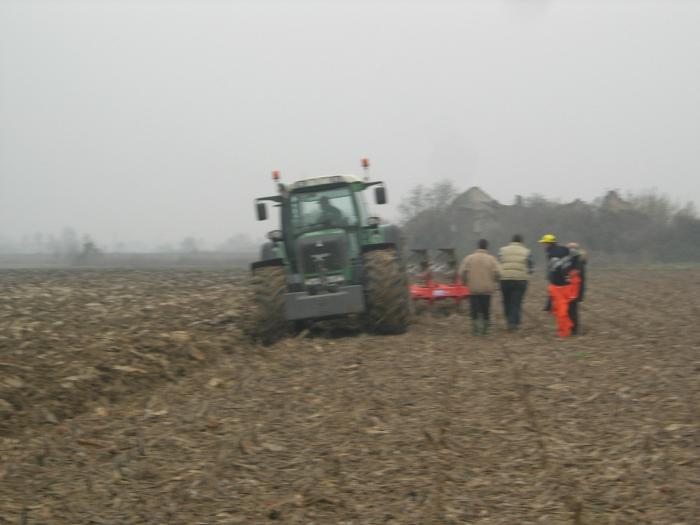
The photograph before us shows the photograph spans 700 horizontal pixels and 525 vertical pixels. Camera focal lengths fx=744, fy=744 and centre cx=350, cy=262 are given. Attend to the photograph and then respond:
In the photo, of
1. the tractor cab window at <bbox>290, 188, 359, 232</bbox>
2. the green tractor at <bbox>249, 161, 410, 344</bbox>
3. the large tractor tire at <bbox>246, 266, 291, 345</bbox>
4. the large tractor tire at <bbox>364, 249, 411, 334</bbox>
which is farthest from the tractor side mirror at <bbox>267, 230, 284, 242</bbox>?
the large tractor tire at <bbox>364, 249, 411, 334</bbox>

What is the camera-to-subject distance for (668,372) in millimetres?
7676

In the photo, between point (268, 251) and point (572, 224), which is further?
point (572, 224)

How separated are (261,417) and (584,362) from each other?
3907mm

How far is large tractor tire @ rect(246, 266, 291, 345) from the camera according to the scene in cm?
1034

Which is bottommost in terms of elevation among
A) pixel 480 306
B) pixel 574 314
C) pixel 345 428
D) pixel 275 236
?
pixel 345 428

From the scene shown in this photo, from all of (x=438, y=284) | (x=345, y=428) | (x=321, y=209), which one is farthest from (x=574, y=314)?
(x=345, y=428)

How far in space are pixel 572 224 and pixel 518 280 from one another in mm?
26075

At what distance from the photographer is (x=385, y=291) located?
10.4m

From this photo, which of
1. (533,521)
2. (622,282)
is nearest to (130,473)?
(533,521)

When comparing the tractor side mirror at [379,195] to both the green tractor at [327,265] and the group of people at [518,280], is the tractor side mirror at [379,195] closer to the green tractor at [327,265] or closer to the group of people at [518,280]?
the green tractor at [327,265]

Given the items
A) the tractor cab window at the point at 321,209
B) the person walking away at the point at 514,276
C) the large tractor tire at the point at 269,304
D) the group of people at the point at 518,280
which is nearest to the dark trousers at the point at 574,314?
the group of people at the point at 518,280

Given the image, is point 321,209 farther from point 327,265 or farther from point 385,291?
point 385,291

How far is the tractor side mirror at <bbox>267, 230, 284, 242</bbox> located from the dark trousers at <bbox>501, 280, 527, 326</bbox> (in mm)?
3520

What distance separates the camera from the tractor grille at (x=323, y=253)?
1083cm
